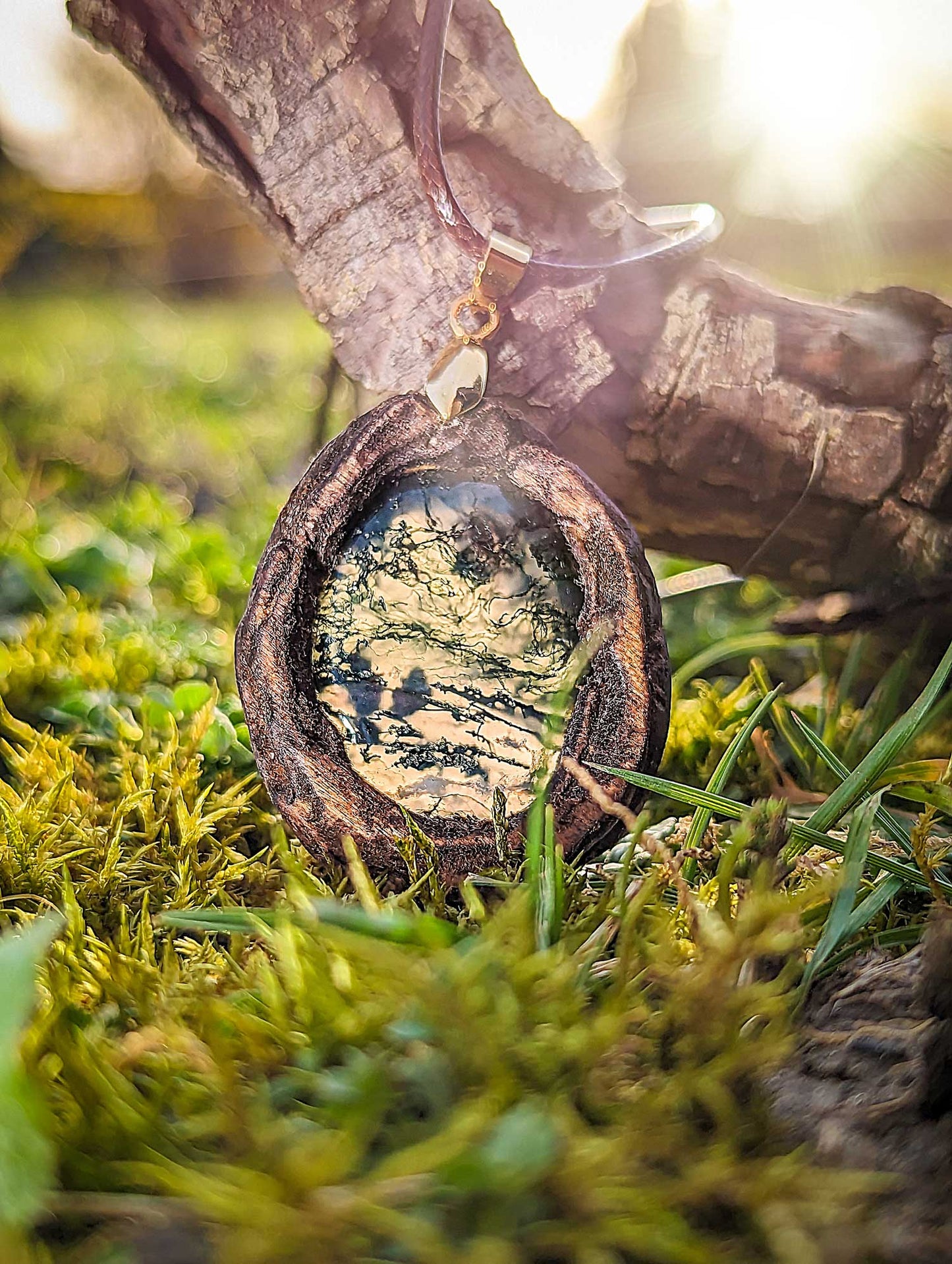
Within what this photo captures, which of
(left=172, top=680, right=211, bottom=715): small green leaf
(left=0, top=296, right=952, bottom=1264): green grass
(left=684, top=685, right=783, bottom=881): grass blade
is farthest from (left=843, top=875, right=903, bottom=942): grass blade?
(left=172, top=680, right=211, bottom=715): small green leaf

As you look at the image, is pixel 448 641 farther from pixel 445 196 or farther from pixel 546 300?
pixel 445 196

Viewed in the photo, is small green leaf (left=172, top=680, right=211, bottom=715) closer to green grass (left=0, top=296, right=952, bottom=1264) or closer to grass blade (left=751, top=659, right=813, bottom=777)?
green grass (left=0, top=296, right=952, bottom=1264)

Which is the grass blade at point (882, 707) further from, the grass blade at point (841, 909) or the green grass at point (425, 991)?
the grass blade at point (841, 909)

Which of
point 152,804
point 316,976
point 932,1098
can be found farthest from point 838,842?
point 152,804

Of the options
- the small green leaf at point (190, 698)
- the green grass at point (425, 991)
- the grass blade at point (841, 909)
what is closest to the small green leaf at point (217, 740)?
the green grass at point (425, 991)

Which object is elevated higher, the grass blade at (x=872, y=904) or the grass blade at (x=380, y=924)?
the grass blade at (x=380, y=924)

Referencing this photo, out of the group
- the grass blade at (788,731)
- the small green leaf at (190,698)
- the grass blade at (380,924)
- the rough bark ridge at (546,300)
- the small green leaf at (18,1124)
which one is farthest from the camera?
the small green leaf at (190,698)
